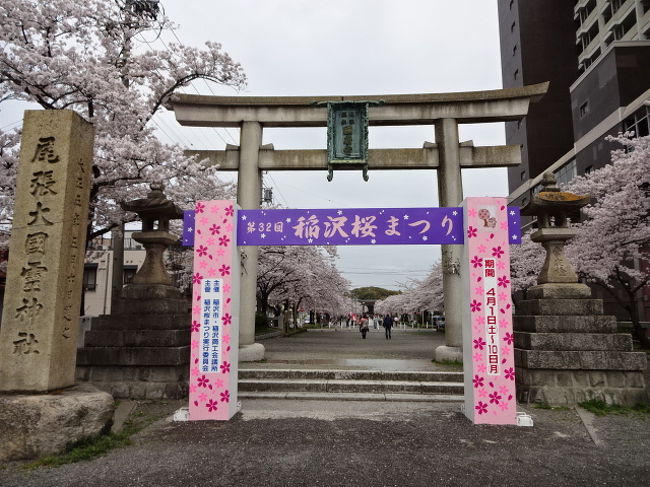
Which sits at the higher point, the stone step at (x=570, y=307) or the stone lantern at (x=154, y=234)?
the stone lantern at (x=154, y=234)

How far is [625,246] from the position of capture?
1681 cm

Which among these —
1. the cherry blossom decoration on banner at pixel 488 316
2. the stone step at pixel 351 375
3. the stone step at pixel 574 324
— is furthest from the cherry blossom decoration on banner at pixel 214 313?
the stone step at pixel 574 324

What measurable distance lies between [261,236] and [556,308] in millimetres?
5654

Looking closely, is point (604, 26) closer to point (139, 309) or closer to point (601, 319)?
point (601, 319)

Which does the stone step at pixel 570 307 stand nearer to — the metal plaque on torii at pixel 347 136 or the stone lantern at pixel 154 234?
the metal plaque on torii at pixel 347 136

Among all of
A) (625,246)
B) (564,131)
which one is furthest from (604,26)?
(625,246)

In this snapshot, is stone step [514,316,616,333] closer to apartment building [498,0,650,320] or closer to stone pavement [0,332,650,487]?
stone pavement [0,332,650,487]

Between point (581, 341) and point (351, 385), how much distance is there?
4390 mm

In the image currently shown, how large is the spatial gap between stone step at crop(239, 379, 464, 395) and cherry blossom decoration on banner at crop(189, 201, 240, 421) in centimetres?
180

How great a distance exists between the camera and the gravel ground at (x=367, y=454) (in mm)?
4570

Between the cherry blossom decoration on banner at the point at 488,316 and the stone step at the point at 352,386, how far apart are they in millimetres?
1720

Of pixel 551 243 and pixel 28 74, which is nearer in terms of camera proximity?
pixel 551 243

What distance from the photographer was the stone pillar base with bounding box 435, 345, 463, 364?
11.6 metres

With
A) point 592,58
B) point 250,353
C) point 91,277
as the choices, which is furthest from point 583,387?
point 592,58
